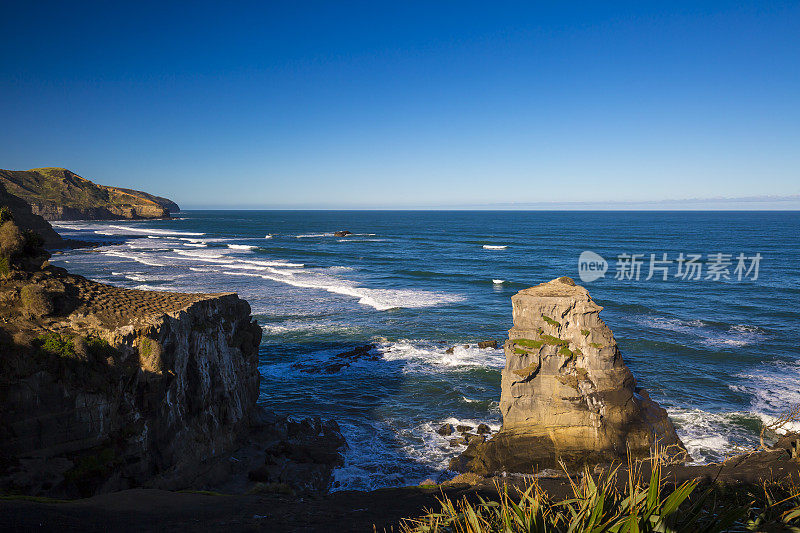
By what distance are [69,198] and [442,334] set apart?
175622 millimetres

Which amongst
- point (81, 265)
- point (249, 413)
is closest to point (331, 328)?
point (249, 413)

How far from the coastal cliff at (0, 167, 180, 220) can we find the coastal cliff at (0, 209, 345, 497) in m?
159

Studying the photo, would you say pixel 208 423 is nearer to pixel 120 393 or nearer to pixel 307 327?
pixel 120 393

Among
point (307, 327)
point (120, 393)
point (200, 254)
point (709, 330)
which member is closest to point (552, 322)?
point (120, 393)

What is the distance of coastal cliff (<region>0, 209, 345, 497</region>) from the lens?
32.9 feet

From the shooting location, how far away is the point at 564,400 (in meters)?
16.1

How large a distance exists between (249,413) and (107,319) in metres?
6.36

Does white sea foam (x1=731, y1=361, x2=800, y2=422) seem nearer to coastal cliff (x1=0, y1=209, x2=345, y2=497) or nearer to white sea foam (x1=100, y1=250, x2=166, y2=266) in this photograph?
coastal cliff (x1=0, y1=209, x2=345, y2=497)

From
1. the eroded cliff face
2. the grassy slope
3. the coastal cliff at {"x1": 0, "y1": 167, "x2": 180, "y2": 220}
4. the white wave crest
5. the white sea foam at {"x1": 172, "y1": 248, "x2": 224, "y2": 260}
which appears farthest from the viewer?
the grassy slope

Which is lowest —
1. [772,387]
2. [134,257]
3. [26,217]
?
[772,387]

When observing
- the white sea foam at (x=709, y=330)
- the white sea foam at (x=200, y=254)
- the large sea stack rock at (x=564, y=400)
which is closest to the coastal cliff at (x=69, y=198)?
the white sea foam at (x=200, y=254)

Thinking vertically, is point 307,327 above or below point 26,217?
below

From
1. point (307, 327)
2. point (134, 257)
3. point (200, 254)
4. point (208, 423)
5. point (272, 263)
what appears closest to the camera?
point (208, 423)

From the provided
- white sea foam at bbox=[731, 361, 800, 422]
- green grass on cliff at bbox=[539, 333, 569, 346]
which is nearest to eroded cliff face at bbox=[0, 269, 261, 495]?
green grass on cliff at bbox=[539, 333, 569, 346]
